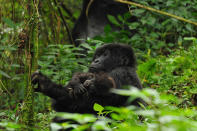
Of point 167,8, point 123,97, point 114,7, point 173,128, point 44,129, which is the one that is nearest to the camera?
point 173,128

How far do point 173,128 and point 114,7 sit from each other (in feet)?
21.3

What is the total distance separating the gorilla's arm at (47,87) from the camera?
9.12 feet

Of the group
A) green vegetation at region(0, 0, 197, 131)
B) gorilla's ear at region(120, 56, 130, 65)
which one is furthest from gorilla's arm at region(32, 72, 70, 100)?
gorilla's ear at region(120, 56, 130, 65)

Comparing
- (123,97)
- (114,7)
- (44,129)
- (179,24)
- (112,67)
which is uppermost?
(114,7)

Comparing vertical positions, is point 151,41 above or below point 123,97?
above

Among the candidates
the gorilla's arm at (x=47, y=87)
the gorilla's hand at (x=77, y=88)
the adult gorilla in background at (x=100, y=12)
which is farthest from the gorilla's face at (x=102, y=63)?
the adult gorilla in background at (x=100, y=12)

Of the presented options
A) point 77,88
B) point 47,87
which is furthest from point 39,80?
point 77,88

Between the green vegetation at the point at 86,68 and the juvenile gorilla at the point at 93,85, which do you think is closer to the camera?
the green vegetation at the point at 86,68

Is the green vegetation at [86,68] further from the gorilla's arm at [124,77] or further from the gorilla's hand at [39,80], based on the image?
the gorilla's arm at [124,77]

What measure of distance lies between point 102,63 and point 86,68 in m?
0.79

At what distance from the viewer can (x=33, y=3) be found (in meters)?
2.82

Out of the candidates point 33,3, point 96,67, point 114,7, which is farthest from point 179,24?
point 33,3

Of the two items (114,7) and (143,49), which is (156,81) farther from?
(114,7)

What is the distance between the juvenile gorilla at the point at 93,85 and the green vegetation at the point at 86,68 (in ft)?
0.70
